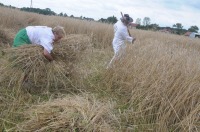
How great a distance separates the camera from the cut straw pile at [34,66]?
5234mm

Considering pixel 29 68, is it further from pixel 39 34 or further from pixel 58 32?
pixel 58 32

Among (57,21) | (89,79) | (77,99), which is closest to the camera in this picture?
(77,99)

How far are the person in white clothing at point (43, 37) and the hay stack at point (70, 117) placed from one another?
1144 mm

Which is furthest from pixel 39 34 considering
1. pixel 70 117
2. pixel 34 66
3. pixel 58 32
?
pixel 70 117

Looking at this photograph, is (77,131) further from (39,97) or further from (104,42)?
(104,42)

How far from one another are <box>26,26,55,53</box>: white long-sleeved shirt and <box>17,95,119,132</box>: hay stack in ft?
3.83

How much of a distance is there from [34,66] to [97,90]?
112 centimetres

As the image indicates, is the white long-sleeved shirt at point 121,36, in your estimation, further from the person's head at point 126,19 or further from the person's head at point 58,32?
the person's head at point 58,32

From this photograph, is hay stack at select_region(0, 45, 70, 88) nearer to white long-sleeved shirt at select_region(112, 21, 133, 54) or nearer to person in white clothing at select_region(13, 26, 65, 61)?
person in white clothing at select_region(13, 26, 65, 61)

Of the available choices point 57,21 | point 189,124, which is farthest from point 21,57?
point 57,21

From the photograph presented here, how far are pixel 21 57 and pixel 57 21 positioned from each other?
36.1 feet

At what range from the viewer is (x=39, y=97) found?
4973mm

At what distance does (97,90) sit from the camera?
223 inches

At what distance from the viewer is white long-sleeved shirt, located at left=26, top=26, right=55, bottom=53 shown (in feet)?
17.0
